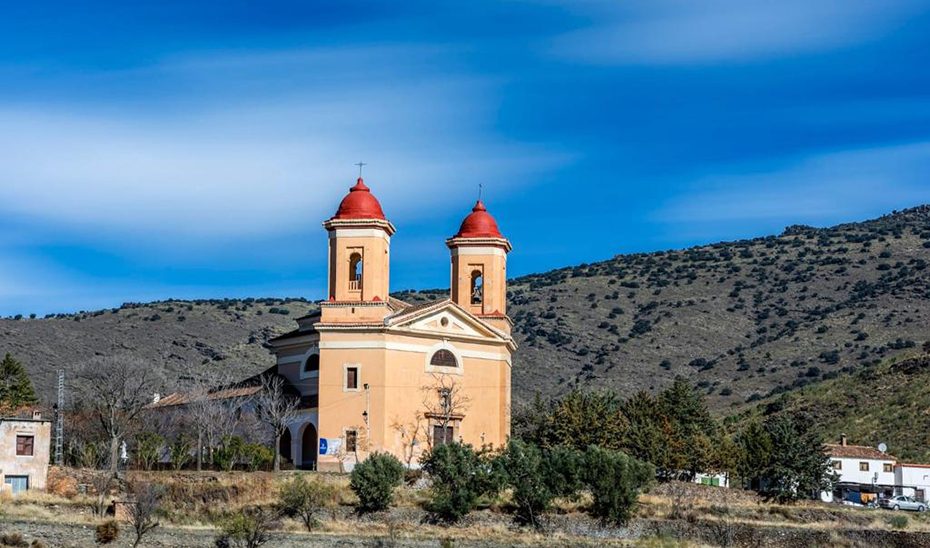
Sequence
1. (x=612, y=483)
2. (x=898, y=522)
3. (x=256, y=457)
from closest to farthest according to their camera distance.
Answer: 1. (x=612, y=483)
2. (x=256, y=457)
3. (x=898, y=522)

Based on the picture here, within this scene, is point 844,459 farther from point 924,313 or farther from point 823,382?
point 924,313

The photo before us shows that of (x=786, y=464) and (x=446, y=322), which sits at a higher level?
(x=446, y=322)

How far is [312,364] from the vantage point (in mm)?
68375

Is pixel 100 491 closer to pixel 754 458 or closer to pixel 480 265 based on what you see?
pixel 480 265

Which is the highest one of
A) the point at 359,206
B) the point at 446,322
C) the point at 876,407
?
the point at 359,206

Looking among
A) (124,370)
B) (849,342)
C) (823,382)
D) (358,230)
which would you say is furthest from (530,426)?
(849,342)

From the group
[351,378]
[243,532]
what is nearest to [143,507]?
[243,532]

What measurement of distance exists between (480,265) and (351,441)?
1249cm

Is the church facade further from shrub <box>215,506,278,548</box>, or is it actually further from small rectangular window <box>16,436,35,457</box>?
small rectangular window <box>16,436,35,457</box>

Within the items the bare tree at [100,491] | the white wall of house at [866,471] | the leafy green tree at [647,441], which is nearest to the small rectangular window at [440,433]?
the leafy green tree at [647,441]

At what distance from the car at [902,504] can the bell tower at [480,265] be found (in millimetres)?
20547

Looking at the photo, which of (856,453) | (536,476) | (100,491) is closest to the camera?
(100,491)

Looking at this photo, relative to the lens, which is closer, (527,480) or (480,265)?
(527,480)

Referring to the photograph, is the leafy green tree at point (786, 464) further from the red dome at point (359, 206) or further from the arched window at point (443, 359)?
the red dome at point (359, 206)
